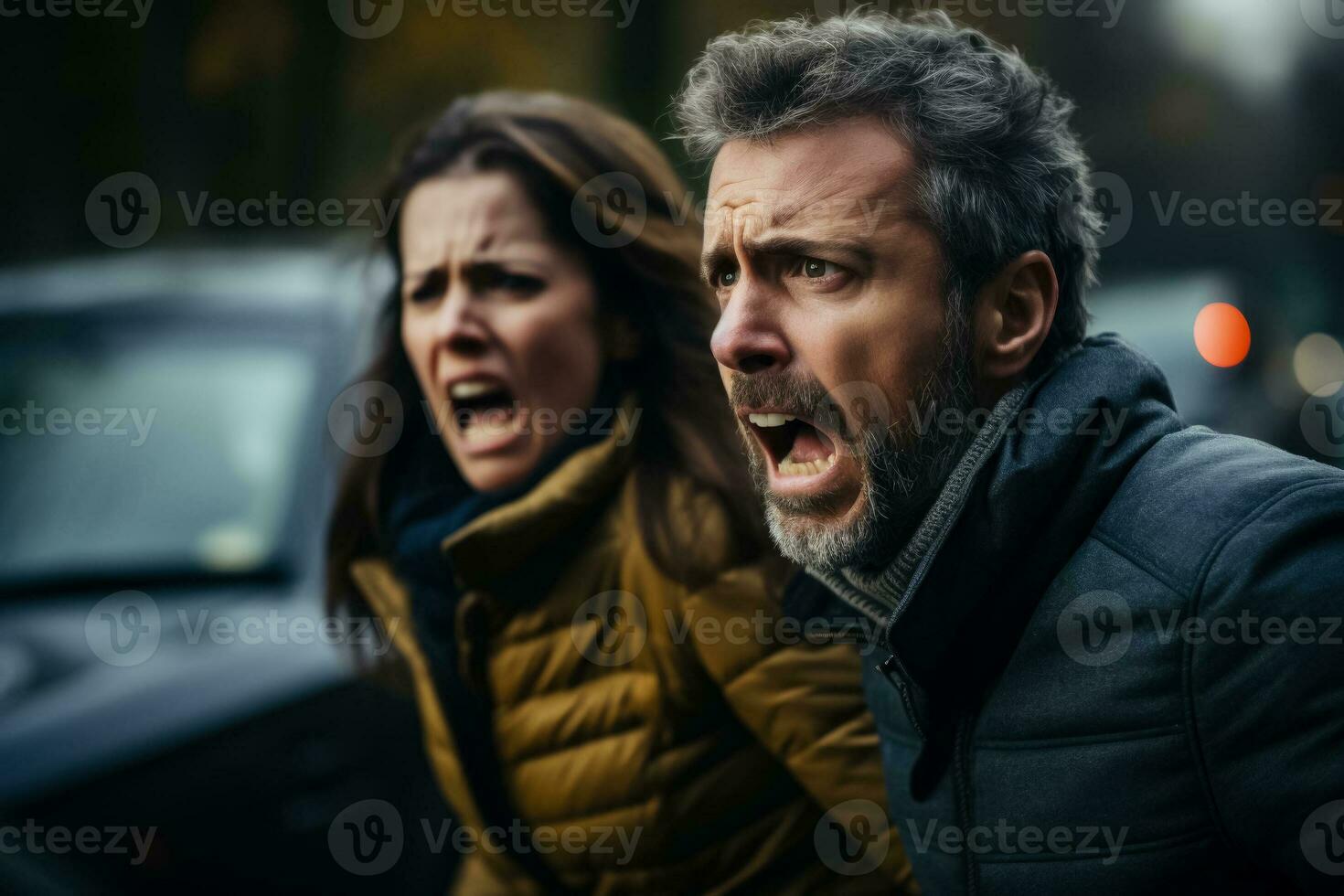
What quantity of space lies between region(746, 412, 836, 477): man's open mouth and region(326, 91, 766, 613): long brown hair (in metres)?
0.45

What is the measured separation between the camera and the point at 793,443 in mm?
1783

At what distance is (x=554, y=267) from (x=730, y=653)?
81 centimetres

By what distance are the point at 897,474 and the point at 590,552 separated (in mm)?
779

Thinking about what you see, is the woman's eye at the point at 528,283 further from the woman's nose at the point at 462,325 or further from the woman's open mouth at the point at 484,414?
the woman's open mouth at the point at 484,414

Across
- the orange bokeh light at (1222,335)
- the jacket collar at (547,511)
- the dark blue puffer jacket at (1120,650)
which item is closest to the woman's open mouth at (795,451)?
the dark blue puffer jacket at (1120,650)

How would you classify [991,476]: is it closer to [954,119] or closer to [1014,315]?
[1014,315]

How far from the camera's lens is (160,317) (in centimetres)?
285

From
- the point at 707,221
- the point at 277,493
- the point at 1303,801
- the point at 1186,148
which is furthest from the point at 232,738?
the point at 1186,148

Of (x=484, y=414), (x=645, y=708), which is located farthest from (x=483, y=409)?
(x=645, y=708)

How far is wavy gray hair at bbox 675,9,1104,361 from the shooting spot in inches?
64.3

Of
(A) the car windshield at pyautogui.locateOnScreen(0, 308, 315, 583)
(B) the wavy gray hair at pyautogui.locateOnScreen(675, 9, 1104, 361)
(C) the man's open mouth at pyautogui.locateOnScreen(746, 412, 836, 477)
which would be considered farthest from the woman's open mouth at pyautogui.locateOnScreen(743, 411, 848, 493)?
(A) the car windshield at pyautogui.locateOnScreen(0, 308, 315, 583)

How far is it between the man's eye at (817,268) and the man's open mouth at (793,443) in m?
0.21

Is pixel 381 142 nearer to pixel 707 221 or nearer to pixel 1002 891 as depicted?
pixel 707 221

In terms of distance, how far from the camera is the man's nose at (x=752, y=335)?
5.58ft
